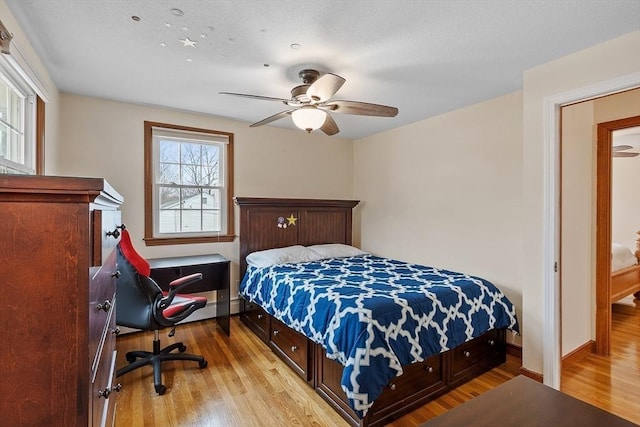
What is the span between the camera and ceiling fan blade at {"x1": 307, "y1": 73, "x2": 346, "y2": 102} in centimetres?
195

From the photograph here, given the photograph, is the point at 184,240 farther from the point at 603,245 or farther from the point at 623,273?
the point at 623,273

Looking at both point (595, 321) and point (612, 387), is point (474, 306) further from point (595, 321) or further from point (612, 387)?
point (595, 321)

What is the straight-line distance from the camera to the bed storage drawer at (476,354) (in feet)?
7.85

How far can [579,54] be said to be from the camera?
2.14m

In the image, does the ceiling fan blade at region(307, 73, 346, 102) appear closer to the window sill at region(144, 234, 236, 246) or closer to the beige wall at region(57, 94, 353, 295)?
the beige wall at region(57, 94, 353, 295)

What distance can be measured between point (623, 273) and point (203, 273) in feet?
16.3

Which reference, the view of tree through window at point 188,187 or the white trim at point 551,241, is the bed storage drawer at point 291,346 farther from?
the white trim at point 551,241

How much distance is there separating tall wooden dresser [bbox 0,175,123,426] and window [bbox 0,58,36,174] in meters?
1.34

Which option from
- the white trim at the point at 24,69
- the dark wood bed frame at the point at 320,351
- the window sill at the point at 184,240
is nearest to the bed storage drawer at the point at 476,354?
the dark wood bed frame at the point at 320,351

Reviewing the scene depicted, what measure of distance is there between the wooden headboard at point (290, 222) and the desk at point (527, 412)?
10.1 ft

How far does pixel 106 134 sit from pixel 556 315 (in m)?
4.29

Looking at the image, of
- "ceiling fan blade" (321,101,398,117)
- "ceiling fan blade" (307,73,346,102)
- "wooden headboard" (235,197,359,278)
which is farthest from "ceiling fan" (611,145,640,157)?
"ceiling fan blade" (307,73,346,102)

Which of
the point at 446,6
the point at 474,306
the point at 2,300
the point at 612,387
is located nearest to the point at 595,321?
the point at 612,387

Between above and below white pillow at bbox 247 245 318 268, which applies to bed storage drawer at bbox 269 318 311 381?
below
